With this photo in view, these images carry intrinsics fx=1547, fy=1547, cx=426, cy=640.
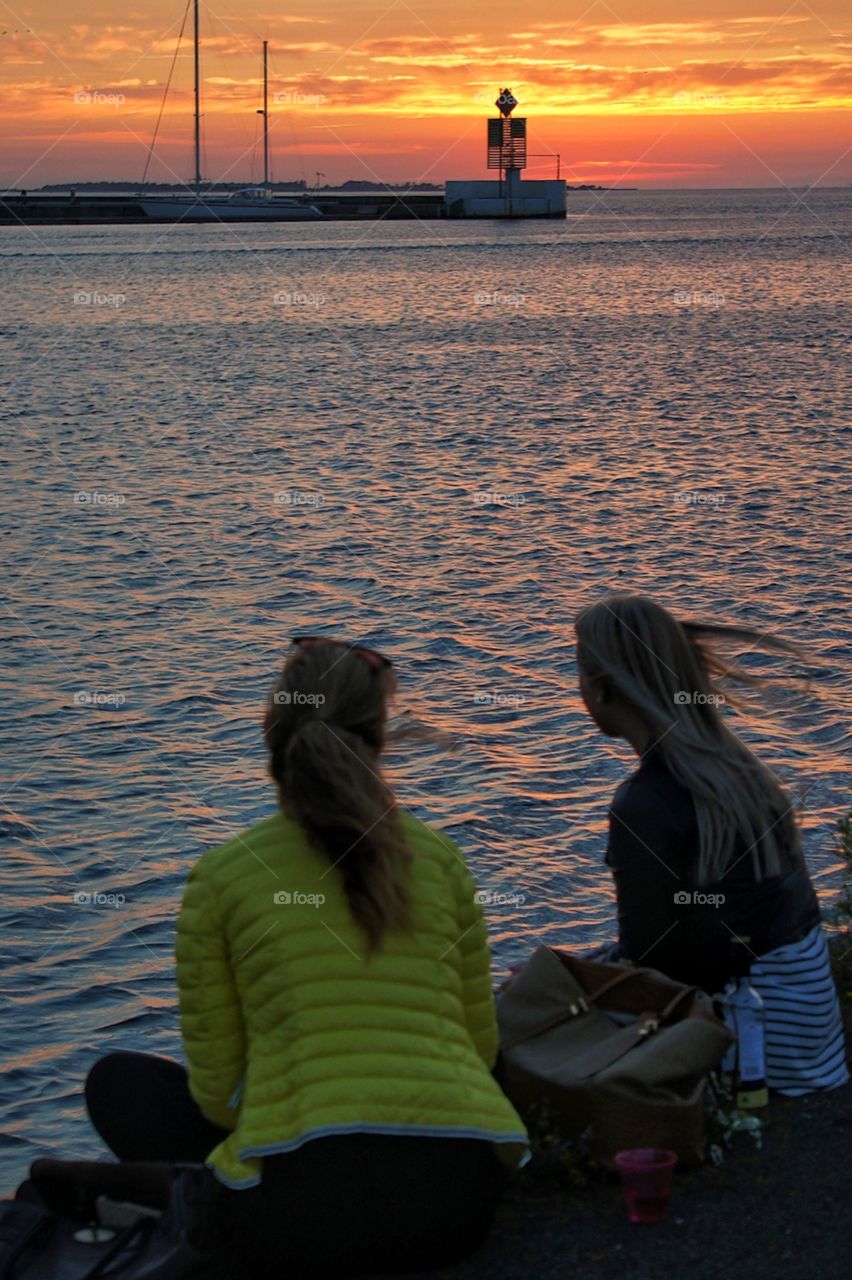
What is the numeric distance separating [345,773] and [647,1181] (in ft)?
4.26

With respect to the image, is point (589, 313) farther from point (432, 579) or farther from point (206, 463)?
point (432, 579)

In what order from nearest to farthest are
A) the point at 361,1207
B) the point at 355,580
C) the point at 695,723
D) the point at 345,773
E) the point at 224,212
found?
the point at 361,1207 < the point at 345,773 < the point at 695,723 < the point at 355,580 < the point at 224,212

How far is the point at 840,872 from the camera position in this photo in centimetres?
898

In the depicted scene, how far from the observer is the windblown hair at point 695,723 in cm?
428

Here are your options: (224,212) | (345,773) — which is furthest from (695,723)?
(224,212)

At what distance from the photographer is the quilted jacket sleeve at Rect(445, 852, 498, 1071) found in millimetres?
3691

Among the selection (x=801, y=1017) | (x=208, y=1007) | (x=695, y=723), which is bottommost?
(x=801, y=1017)

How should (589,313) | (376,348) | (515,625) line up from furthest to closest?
(589,313)
(376,348)
(515,625)

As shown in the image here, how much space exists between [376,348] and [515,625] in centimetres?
3758

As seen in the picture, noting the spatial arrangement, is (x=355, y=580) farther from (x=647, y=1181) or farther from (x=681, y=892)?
(x=647, y=1181)

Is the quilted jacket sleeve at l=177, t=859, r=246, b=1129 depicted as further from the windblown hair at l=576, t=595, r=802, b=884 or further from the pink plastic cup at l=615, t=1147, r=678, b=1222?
the windblown hair at l=576, t=595, r=802, b=884

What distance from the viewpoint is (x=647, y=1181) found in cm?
385

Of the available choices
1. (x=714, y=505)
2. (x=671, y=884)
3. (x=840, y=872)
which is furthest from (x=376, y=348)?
(x=671, y=884)

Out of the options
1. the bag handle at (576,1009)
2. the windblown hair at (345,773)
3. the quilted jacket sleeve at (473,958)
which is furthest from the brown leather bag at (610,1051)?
the windblown hair at (345,773)
